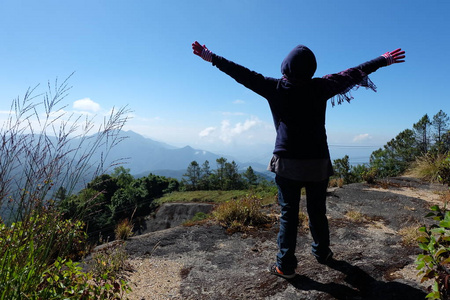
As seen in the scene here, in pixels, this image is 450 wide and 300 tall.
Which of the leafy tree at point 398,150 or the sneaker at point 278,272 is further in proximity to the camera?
the leafy tree at point 398,150

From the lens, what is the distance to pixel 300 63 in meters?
2.60

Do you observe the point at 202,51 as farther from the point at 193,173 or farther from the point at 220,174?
the point at 193,173

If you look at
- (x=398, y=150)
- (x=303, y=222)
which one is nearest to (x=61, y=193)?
(x=303, y=222)

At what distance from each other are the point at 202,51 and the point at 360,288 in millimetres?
2988

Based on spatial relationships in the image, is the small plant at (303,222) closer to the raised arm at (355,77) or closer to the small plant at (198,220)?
the small plant at (198,220)

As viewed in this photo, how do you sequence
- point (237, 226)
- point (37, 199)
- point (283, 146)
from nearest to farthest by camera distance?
point (37, 199), point (283, 146), point (237, 226)

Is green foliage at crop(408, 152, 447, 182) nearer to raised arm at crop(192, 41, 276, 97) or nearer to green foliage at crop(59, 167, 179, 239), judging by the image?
raised arm at crop(192, 41, 276, 97)

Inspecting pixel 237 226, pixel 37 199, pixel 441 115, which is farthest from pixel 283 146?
pixel 441 115

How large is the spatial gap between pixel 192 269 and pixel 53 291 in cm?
217

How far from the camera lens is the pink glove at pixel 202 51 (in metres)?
2.88

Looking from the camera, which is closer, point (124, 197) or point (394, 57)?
point (394, 57)

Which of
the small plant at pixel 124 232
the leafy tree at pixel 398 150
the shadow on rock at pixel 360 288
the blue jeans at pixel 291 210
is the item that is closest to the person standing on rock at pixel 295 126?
the blue jeans at pixel 291 210

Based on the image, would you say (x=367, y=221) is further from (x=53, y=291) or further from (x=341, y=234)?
(x=53, y=291)

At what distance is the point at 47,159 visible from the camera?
2.45 m
